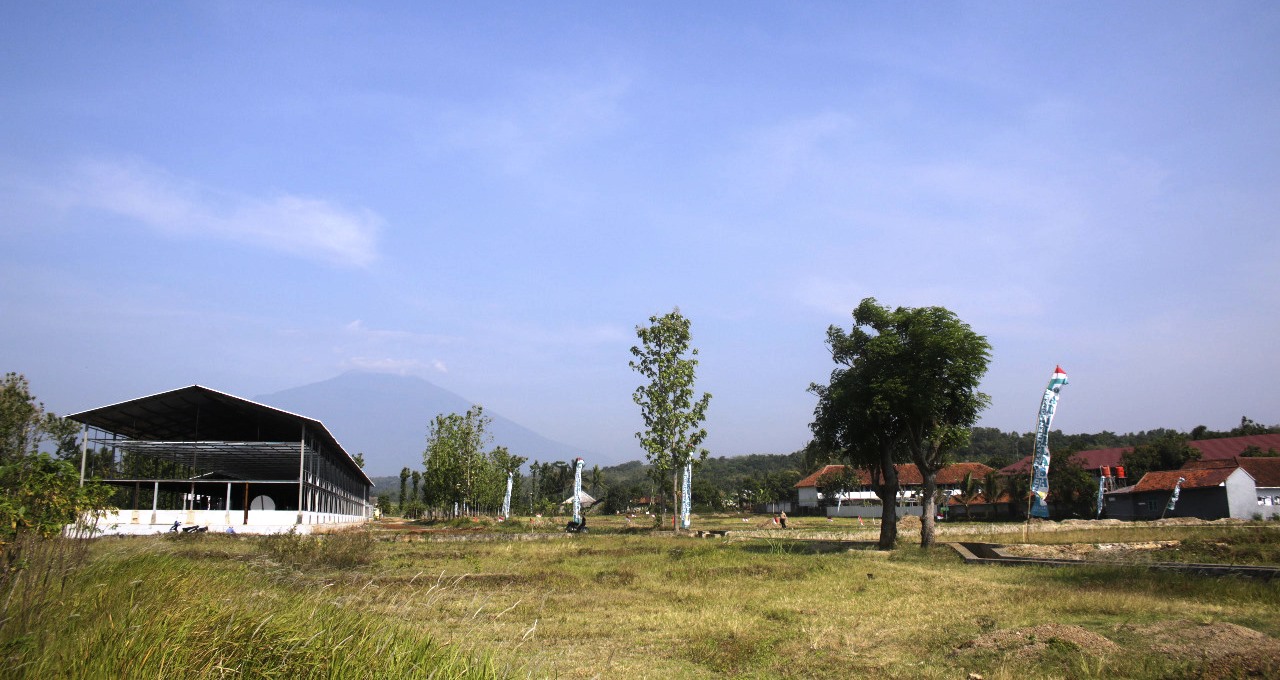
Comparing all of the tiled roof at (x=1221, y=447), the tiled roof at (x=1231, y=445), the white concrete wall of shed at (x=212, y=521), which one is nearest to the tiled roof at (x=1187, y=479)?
the tiled roof at (x=1221, y=447)

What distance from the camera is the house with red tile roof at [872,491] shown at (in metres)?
75.2

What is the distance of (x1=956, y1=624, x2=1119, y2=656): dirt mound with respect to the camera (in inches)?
326

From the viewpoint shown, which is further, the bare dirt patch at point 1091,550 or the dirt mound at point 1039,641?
the bare dirt patch at point 1091,550

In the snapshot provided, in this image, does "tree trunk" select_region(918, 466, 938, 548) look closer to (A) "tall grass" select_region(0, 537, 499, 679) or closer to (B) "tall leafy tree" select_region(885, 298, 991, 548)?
(B) "tall leafy tree" select_region(885, 298, 991, 548)

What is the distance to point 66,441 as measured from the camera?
5728 centimetres

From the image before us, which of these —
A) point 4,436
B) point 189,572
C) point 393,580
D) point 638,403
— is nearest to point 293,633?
point 189,572

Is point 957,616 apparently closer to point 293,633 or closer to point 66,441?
point 293,633

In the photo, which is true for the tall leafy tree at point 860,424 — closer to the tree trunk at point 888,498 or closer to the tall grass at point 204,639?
the tree trunk at point 888,498

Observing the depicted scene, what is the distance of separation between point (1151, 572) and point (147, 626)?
16907 millimetres

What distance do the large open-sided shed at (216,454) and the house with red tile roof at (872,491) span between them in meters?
47.4

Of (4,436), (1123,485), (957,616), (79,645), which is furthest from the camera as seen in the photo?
(1123,485)

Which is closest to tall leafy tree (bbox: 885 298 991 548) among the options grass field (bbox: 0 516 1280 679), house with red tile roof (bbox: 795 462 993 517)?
grass field (bbox: 0 516 1280 679)

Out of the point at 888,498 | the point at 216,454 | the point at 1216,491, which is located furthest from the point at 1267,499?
the point at 216,454

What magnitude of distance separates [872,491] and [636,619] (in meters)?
71.8
